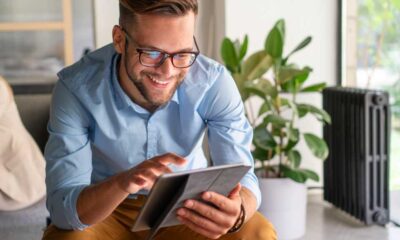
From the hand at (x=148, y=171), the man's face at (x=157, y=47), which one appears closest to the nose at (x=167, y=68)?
the man's face at (x=157, y=47)

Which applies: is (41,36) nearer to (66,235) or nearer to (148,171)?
(66,235)

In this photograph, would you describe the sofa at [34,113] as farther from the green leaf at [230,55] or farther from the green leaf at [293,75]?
the green leaf at [293,75]

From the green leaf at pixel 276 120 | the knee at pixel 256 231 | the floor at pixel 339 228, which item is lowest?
the floor at pixel 339 228

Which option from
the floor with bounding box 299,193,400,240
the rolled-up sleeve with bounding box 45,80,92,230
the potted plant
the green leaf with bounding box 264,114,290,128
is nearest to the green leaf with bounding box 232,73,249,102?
the potted plant

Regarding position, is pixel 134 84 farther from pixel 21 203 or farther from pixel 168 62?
pixel 21 203

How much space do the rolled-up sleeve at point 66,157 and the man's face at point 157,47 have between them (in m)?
0.18

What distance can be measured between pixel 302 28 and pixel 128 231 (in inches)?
85.2

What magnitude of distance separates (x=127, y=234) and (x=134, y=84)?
0.41m

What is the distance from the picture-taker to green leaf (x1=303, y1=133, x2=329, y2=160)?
9.59 ft

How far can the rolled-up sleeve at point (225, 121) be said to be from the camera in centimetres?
175

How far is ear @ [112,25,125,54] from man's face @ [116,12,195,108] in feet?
0.06

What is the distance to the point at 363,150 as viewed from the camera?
10.1ft

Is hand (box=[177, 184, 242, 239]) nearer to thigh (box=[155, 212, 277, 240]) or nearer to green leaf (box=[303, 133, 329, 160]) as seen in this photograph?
thigh (box=[155, 212, 277, 240])

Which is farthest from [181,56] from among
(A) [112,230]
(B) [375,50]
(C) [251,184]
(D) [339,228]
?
(B) [375,50]
